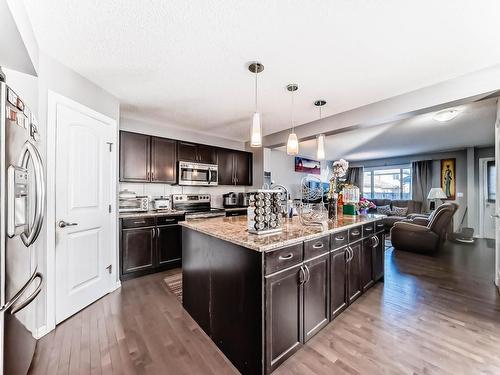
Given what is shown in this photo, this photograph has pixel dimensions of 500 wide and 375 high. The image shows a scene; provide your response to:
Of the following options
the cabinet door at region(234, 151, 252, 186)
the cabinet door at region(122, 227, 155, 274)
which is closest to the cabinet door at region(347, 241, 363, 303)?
the cabinet door at region(122, 227, 155, 274)

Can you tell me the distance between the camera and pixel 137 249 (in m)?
3.09

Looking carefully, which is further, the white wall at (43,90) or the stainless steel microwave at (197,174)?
the stainless steel microwave at (197,174)

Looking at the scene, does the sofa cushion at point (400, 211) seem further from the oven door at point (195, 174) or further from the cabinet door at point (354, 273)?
the oven door at point (195, 174)

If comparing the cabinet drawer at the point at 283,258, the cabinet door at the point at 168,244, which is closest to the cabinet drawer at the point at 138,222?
the cabinet door at the point at 168,244

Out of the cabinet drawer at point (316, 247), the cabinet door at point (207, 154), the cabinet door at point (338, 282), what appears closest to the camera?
the cabinet drawer at point (316, 247)

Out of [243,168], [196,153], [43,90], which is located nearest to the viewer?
[43,90]

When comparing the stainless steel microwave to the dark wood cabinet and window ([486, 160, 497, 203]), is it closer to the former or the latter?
the dark wood cabinet

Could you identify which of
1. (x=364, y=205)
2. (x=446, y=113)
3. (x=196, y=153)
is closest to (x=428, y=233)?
(x=364, y=205)

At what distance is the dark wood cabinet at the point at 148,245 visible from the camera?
2994mm

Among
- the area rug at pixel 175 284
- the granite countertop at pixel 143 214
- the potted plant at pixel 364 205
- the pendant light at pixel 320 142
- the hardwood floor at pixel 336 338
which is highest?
the pendant light at pixel 320 142

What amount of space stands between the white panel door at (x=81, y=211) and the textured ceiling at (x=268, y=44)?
23.8 inches

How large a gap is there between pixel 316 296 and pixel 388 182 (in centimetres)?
763

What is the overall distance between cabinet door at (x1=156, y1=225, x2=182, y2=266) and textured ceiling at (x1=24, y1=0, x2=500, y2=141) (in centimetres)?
194

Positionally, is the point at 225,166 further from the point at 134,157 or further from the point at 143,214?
the point at 143,214
